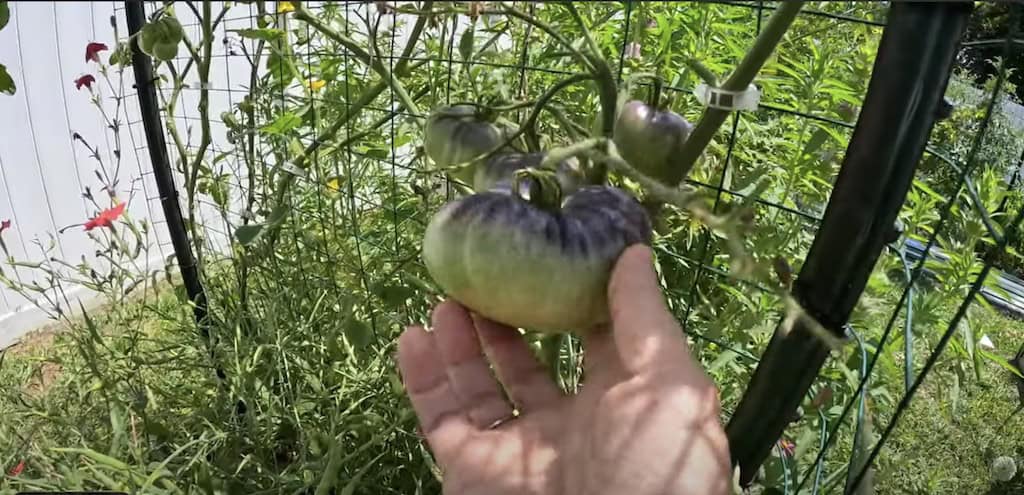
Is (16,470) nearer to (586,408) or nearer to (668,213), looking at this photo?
(586,408)

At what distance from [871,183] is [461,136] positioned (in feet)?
1.04

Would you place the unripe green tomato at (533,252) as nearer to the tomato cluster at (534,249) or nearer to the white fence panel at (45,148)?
the tomato cluster at (534,249)

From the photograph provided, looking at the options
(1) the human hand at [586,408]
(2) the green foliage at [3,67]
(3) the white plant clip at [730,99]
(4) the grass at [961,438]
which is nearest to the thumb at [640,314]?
(1) the human hand at [586,408]

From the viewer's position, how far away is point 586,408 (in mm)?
583

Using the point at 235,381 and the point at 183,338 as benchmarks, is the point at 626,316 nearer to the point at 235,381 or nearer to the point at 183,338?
the point at 235,381

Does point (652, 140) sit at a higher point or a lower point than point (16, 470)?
higher

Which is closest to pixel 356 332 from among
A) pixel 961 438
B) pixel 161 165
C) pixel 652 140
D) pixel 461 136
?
pixel 461 136

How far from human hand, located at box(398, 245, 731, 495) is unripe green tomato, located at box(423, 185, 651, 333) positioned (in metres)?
0.02

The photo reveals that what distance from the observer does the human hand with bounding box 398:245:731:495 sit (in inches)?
18.6

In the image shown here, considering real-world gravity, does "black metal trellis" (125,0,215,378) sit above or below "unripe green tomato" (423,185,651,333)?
below

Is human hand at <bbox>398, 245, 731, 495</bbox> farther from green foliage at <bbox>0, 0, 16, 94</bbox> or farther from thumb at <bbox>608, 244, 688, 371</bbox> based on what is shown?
green foliage at <bbox>0, 0, 16, 94</bbox>

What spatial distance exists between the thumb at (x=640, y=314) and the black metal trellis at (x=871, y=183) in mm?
89

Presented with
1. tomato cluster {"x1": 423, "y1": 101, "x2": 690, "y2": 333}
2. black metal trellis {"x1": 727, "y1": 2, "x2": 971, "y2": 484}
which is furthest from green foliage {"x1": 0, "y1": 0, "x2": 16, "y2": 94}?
black metal trellis {"x1": 727, "y1": 2, "x2": 971, "y2": 484}

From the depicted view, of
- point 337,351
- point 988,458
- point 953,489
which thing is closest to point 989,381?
point 988,458
